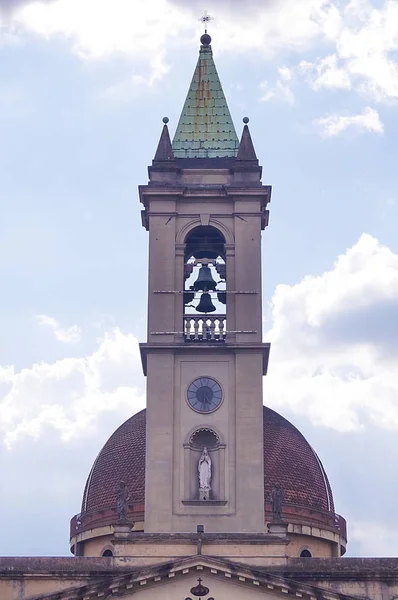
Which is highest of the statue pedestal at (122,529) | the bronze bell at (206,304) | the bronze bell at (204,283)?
the bronze bell at (204,283)

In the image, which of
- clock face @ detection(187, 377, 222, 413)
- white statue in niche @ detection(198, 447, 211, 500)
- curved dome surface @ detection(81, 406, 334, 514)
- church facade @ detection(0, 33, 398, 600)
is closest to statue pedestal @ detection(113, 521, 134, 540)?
church facade @ detection(0, 33, 398, 600)

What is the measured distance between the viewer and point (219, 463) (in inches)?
2240

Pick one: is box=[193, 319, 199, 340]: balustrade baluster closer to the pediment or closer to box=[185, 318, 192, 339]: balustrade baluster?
box=[185, 318, 192, 339]: balustrade baluster

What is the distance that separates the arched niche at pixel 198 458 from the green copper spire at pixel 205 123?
10711 mm

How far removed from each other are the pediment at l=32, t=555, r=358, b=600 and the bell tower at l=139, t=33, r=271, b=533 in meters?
3.12

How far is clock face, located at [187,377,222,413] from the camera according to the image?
189ft

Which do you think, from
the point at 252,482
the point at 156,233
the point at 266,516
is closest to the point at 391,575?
the point at 252,482

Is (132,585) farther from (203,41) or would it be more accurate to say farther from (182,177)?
(203,41)

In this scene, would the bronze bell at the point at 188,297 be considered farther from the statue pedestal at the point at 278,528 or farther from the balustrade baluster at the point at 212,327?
the statue pedestal at the point at 278,528

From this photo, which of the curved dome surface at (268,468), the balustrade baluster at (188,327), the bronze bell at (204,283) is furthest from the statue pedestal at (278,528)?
the curved dome surface at (268,468)

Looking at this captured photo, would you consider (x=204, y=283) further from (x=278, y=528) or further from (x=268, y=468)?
(x=268, y=468)

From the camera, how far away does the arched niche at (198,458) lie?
56562mm

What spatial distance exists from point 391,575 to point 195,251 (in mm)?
13969

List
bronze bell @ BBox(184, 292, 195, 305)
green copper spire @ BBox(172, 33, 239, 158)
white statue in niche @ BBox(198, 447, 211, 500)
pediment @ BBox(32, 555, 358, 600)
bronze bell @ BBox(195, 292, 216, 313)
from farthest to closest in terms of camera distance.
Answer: green copper spire @ BBox(172, 33, 239, 158), bronze bell @ BBox(195, 292, 216, 313), bronze bell @ BBox(184, 292, 195, 305), white statue in niche @ BBox(198, 447, 211, 500), pediment @ BBox(32, 555, 358, 600)
